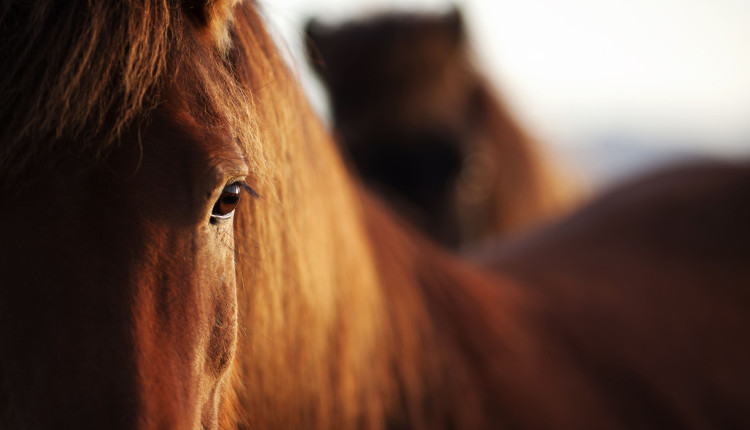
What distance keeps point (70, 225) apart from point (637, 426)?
156 cm

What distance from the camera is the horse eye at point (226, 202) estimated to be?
0.84m

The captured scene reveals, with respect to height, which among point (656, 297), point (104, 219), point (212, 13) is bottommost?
point (656, 297)

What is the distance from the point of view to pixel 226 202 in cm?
85

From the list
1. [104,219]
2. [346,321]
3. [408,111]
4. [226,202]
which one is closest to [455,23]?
[408,111]

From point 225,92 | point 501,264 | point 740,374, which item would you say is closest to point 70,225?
point 225,92

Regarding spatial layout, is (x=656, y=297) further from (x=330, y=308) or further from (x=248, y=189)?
(x=248, y=189)

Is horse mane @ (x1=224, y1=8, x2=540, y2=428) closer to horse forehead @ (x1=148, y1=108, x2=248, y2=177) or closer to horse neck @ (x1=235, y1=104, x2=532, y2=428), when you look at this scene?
horse neck @ (x1=235, y1=104, x2=532, y2=428)

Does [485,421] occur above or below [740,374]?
above

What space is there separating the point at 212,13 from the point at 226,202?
27 cm

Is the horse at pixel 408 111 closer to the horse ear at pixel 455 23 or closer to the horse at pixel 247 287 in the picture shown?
the horse ear at pixel 455 23

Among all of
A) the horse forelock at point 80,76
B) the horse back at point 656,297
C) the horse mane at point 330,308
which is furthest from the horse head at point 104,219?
the horse back at point 656,297

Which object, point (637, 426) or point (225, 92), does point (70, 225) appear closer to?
point (225, 92)

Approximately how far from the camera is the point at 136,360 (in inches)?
28.0

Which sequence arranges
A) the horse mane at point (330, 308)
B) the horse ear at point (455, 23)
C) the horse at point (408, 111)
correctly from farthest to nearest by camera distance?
the horse ear at point (455, 23) < the horse at point (408, 111) < the horse mane at point (330, 308)
